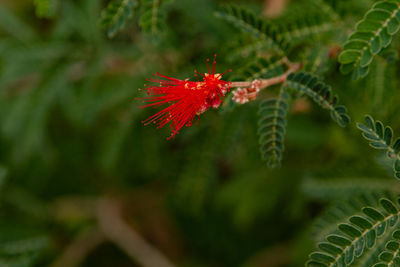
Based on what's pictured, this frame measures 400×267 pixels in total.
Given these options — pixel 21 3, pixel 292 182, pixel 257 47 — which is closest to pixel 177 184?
pixel 292 182

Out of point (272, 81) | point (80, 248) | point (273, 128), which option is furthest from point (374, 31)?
point (80, 248)

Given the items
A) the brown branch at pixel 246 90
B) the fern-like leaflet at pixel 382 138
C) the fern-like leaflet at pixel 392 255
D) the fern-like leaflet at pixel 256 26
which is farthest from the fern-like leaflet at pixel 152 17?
the fern-like leaflet at pixel 392 255

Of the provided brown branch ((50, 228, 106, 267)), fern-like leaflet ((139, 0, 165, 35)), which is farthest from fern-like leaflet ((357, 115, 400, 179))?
brown branch ((50, 228, 106, 267))

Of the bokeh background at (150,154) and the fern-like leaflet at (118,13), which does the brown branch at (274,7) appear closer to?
the bokeh background at (150,154)

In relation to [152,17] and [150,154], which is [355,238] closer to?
[152,17]

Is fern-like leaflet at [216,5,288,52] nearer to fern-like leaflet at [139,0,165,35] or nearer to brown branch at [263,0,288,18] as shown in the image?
fern-like leaflet at [139,0,165,35]

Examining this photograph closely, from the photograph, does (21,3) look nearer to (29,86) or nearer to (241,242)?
(29,86)
